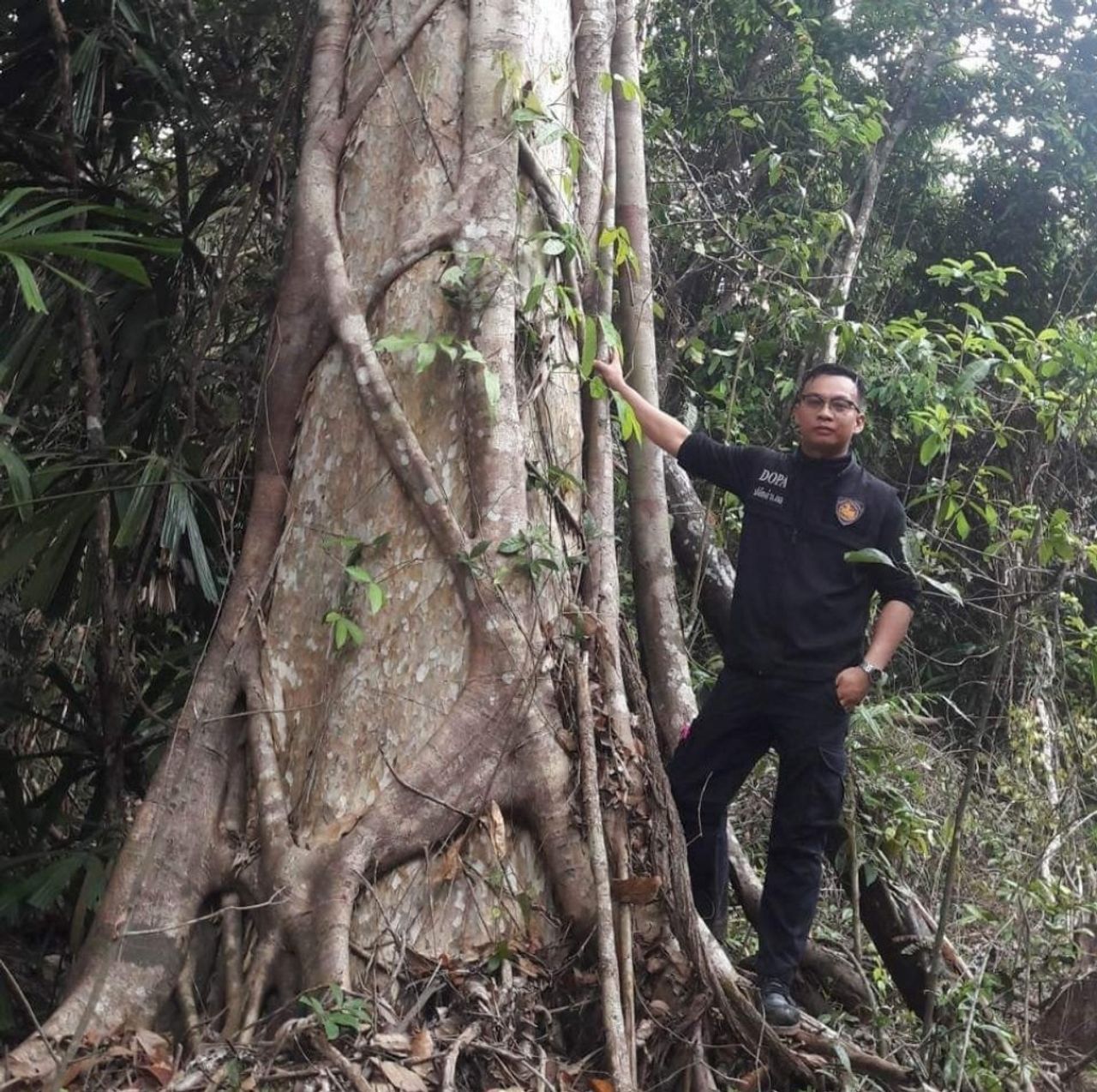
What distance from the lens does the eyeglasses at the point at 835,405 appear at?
352 centimetres

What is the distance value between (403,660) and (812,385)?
147 centimetres

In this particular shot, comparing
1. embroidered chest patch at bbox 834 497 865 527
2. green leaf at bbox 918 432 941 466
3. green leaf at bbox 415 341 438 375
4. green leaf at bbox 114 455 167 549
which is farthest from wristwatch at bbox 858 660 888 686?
green leaf at bbox 114 455 167 549

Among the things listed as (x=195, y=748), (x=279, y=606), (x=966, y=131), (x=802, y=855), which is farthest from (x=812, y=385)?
(x=966, y=131)

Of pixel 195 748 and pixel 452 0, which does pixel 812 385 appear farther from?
pixel 195 748

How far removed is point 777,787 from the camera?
3523mm

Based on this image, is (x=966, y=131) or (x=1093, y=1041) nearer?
(x=1093, y=1041)

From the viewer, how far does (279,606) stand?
3098mm

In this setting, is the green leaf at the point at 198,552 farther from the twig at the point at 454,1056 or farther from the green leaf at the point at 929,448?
the green leaf at the point at 929,448

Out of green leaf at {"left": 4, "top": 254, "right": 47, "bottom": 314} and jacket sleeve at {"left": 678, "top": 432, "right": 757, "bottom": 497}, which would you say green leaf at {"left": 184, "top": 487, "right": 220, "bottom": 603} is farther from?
jacket sleeve at {"left": 678, "top": 432, "right": 757, "bottom": 497}

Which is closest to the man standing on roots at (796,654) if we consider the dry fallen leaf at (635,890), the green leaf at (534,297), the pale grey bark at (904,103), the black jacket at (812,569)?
the black jacket at (812,569)

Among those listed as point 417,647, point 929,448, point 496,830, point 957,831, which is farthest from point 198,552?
point 929,448

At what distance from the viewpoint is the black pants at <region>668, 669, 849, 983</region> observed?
3.41 m

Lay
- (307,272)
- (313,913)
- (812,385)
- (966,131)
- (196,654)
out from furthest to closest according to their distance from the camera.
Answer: (966,131) < (196,654) < (812,385) < (307,272) < (313,913)

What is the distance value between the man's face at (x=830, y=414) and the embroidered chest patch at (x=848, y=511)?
140 mm
